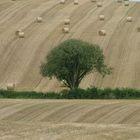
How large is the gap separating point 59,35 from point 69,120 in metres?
31.3

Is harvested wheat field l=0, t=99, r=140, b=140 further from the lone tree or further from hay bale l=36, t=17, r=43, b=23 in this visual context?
hay bale l=36, t=17, r=43, b=23

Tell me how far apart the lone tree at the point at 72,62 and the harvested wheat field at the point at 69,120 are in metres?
8.28

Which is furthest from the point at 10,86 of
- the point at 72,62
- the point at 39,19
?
the point at 39,19

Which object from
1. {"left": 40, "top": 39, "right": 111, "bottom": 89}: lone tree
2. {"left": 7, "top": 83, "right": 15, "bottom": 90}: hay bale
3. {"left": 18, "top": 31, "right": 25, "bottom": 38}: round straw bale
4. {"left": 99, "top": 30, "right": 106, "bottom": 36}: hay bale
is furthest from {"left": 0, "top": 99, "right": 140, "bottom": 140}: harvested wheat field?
{"left": 99, "top": 30, "right": 106, "bottom": 36}: hay bale

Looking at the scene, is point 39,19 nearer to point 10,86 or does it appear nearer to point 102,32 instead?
point 102,32

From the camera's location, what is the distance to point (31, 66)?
175 feet

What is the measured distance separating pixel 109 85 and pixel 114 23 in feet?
54.4

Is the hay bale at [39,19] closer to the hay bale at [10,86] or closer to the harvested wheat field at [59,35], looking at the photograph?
the harvested wheat field at [59,35]

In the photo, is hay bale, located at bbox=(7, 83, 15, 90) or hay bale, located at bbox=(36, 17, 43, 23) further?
hay bale, located at bbox=(36, 17, 43, 23)

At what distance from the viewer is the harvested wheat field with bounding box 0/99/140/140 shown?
2380 cm

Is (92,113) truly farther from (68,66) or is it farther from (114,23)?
(114,23)

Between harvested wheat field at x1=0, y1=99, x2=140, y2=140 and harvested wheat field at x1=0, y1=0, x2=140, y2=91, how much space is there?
14.3m

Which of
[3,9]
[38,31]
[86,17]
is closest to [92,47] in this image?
[38,31]

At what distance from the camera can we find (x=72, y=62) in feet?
143
